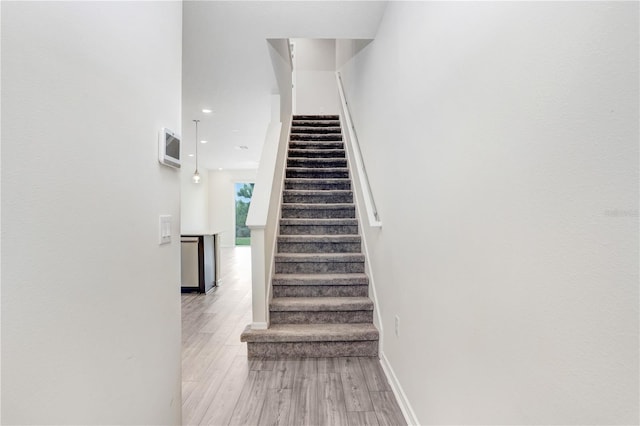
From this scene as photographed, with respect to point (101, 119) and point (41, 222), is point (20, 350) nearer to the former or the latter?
point (41, 222)

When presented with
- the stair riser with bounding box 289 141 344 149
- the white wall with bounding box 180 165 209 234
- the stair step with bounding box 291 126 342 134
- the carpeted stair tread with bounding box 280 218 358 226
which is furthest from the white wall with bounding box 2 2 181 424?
the white wall with bounding box 180 165 209 234

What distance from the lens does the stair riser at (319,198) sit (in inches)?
155

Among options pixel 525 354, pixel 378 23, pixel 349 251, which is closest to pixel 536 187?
pixel 525 354

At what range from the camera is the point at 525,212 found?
0.81 m

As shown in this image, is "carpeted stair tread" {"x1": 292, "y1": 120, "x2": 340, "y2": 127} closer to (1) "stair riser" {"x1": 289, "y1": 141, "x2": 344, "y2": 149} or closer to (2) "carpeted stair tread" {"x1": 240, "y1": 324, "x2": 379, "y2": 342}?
(1) "stair riser" {"x1": 289, "y1": 141, "x2": 344, "y2": 149}

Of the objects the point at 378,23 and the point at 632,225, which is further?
the point at 378,23

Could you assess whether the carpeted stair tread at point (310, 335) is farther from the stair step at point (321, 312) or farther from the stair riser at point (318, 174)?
the stair riser at point (318, 174)

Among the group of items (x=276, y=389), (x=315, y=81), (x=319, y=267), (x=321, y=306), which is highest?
(x=315, y=81)

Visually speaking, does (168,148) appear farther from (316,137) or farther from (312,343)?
(316,137)

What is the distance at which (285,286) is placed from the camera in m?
2.88

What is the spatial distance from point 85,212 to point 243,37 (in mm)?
2213

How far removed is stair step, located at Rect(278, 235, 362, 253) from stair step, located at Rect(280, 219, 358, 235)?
24 centimetres

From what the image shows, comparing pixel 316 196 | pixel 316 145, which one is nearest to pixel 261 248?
pixel 316 196

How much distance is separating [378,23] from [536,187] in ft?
7.06
